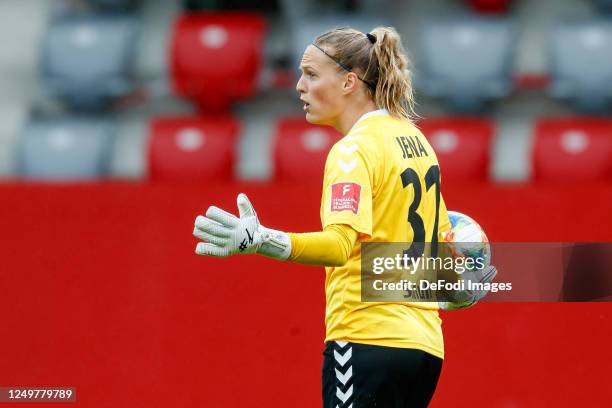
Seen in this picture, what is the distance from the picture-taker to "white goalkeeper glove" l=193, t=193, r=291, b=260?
3084mm

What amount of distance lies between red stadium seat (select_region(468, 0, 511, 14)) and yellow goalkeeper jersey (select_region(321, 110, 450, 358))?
4.75 metres

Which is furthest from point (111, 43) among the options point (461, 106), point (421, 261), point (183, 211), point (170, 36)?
point (421, 261)

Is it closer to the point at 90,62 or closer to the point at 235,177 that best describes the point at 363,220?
the point at 235,177

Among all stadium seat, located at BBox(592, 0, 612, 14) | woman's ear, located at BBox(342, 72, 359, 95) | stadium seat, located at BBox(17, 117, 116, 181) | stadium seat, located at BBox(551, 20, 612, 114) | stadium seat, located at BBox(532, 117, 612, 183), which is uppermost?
stadium seat, located at BBox(592, 0, 612, 14)

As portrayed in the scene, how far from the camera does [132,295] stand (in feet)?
17.1

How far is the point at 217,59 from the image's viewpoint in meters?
8.16

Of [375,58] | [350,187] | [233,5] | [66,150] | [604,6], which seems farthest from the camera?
[233,5]

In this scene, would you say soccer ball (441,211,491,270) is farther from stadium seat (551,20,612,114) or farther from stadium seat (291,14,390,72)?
stadium seat (291,14,390,72)

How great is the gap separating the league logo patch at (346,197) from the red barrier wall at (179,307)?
1955 millimetres

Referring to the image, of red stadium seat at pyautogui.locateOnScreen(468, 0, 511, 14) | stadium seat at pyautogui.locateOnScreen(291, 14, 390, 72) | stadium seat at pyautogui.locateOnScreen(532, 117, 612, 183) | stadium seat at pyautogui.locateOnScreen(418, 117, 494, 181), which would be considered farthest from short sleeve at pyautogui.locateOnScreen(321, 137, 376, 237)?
red stadium seat at pyautogui.locateOnScreen(468, 0, 511, 14)

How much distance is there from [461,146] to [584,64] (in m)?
1.10

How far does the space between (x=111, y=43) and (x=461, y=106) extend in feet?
8.02

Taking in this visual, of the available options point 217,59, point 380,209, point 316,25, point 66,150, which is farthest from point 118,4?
point 380,209

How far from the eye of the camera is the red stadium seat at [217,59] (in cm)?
804
